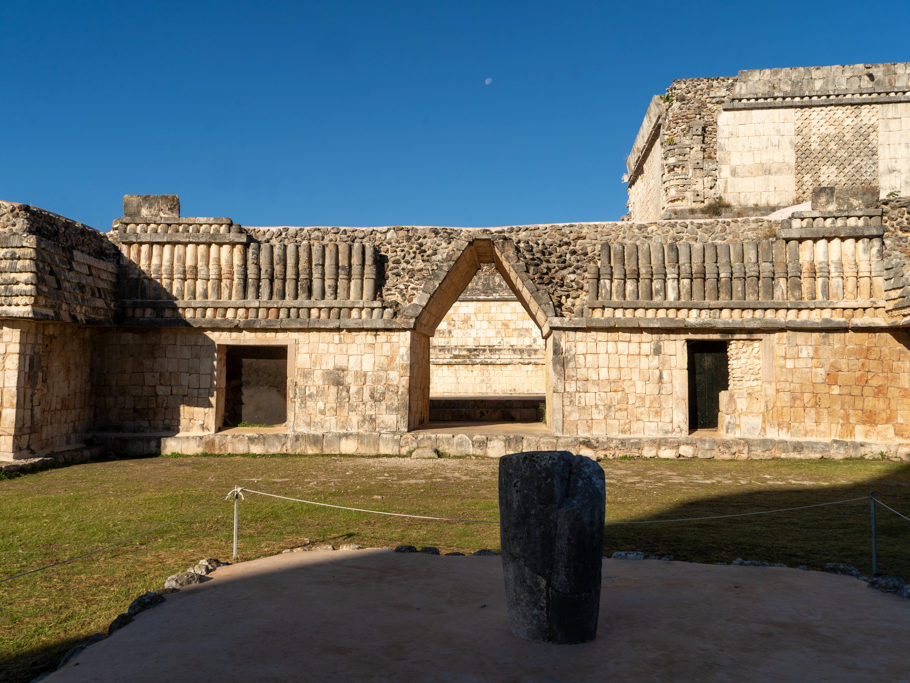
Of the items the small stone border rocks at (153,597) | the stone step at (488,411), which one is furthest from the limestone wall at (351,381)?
the small stone border rocks at (153,597)

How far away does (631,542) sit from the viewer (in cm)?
Answer: 579

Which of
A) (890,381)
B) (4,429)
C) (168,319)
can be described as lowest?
(4,429)

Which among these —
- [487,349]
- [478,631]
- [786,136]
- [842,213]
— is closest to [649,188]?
[786,136]

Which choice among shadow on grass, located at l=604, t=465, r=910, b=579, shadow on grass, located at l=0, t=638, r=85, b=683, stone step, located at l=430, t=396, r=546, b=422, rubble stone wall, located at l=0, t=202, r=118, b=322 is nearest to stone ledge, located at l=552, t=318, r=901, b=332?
shadow on grass, located at l=604, t=465, r=910, b=579

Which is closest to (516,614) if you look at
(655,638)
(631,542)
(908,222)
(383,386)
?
(655,638)

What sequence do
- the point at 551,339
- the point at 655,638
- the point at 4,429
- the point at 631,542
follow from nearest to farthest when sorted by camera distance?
the point at 655,638 → the point at 631,542 → the point at 4,429 → the point at 551,339

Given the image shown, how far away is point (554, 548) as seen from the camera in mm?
3482

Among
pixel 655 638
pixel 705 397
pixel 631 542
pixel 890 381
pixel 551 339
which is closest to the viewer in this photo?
pixel 655 638

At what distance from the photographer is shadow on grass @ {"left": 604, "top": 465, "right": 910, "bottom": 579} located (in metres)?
5.29

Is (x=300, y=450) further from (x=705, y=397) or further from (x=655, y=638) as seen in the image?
(x=705, y=397)

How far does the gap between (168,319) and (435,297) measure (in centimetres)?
499

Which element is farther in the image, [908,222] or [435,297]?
[435,297]

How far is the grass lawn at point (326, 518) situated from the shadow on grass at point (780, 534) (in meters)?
0.02

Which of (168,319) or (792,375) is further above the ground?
(168,319)
